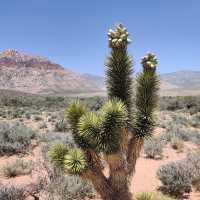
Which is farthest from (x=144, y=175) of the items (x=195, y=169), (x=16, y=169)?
(x=16, y=169)

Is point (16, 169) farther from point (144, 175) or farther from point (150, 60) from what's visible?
point (150, 60)

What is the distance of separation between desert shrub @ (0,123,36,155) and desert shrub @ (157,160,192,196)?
5.16 m

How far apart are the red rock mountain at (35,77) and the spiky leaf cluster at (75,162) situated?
141274 millimetres

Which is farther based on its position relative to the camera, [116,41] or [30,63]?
[30,63]

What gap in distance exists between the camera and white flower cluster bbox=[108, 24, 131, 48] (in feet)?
17.4

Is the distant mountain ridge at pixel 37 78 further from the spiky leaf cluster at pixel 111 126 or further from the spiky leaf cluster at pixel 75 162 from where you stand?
the spiky leaf cluster at pixel 111 126

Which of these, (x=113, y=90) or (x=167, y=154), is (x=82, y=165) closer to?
(x=113, y=90)

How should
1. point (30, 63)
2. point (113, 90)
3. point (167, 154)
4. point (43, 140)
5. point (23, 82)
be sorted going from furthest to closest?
point (30, 63)
point (23, 82)
point (43, 140)
point (167, 154)
point (113, 90)

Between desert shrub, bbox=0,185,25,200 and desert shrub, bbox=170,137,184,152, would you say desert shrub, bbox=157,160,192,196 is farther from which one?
desert shrub, bbox=170,137,184,152

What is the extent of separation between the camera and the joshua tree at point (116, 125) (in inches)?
204

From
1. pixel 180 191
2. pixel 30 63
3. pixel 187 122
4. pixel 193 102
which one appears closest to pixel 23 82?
pixel 30 63

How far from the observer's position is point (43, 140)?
511 inches

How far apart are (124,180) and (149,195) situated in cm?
75

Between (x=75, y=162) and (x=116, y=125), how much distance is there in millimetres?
955
